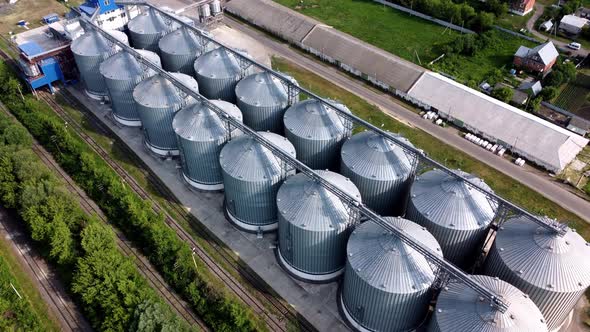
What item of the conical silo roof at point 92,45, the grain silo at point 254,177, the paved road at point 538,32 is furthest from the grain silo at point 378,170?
the paved road at point 538,32

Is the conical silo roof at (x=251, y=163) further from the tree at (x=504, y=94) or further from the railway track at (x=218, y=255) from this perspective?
the tree at (x=504, y=94)

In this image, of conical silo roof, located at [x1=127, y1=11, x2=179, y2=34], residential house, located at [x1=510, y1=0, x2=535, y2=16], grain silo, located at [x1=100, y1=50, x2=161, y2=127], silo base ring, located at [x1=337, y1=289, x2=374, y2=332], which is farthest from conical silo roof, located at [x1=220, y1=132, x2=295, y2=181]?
residential house, located at [x1=510, y1=0, x2=535, y2=16]

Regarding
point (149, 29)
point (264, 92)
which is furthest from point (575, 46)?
point (149, 29)

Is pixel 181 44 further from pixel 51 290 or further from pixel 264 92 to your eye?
pixel 51 290

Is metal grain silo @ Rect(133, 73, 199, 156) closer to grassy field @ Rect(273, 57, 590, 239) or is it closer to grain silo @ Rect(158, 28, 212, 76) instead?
grain silo @ Rect(158, 28, 212, 76)

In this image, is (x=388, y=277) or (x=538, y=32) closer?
(x=388, y=277)

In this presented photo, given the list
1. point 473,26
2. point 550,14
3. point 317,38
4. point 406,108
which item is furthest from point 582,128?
point 317,38
